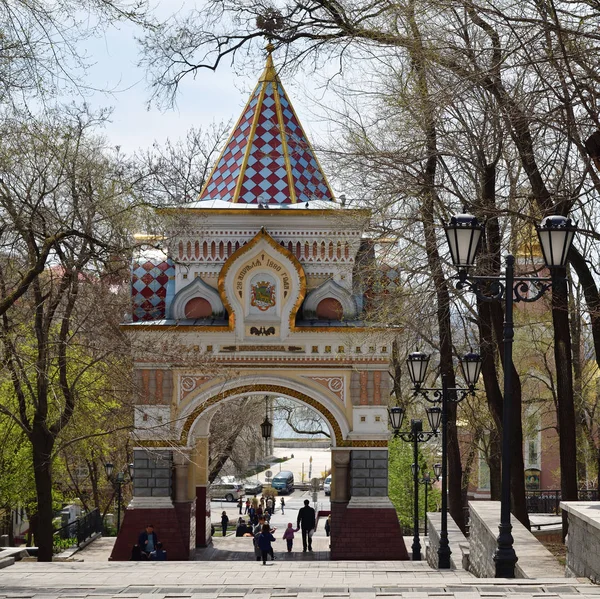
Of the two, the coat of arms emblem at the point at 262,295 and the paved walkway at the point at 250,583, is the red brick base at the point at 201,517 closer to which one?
the coat of arms emblem at the point at 262,295

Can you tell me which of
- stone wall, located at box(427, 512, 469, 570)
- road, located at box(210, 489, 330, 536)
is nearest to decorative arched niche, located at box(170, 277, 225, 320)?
stone wall, located at box(427, 512, 469, 570)

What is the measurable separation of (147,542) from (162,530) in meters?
1.83

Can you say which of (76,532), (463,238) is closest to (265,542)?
(76,532)

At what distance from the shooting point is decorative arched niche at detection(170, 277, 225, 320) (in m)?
24.3

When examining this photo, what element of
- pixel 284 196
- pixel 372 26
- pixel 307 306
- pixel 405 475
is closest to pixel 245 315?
pixel 307 306

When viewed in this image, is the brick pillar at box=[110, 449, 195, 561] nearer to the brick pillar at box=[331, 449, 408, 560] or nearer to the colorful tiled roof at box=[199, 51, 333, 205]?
the brick pillar at box=[331, 449, 408, 560]

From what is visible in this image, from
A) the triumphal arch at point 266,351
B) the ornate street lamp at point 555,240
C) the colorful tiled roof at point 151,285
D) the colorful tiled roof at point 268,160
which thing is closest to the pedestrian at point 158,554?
the triumphal arch at point 266,351

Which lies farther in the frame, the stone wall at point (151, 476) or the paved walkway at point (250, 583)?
the stone wall at point (151, 476)

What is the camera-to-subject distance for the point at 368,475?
78.8 feet

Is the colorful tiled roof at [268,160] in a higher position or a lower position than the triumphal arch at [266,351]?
higher

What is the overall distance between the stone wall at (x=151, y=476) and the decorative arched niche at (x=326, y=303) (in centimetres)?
426

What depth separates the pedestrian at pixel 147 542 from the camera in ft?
72.8

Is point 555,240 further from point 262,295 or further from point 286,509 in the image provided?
point 286,509

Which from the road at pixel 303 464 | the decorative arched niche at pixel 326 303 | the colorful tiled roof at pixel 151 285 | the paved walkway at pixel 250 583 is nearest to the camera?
the paved walkway at pixel 250 583
